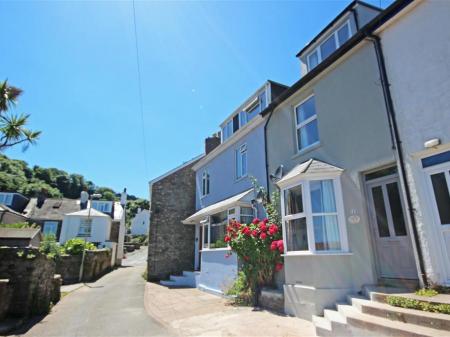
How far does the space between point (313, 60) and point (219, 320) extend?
10633 mm

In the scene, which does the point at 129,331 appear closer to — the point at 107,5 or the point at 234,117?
the point at 107,5

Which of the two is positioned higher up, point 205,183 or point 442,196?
point 205,183

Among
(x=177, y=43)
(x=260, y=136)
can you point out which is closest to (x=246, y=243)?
(x=260, y=136)

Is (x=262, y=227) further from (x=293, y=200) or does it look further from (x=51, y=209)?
(x=51, y=209)

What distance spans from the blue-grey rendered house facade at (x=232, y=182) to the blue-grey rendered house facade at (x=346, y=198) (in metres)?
3.64

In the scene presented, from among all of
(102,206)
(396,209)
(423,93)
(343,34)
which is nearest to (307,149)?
(396,209)

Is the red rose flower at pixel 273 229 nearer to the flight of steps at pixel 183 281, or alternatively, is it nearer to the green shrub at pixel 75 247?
the flight of steps at pixel 183 281

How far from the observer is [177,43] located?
9.73 metres

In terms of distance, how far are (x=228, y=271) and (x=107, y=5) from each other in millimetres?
11661

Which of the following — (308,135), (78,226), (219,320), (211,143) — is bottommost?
(219,320)

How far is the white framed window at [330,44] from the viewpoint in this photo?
9852 mm

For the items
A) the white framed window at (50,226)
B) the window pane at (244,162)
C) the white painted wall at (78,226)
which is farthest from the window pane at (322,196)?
the white framed window at (50,226)

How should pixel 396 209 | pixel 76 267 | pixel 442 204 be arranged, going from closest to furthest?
1. pixel 442 204
2. pixel 396 209
3. pixel 76 267

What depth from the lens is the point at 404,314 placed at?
15.7 ft
